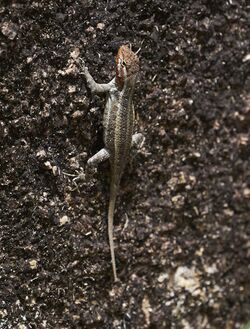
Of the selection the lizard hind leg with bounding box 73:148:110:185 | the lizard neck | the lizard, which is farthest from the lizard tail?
the lizard neck

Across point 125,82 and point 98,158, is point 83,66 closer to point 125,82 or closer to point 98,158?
point 125,82

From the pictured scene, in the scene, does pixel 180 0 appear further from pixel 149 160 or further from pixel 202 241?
pixel 202 241

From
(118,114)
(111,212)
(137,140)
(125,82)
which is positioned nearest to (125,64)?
(125,82)

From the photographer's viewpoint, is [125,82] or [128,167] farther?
[128,167]

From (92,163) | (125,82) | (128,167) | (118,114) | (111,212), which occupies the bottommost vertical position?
(111,212)

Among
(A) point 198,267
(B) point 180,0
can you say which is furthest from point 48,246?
(B) point 180,0

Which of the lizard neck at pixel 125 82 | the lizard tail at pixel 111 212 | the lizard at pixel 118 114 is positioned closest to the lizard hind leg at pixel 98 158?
the lizard at pixel 118 114

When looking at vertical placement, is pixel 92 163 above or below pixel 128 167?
above

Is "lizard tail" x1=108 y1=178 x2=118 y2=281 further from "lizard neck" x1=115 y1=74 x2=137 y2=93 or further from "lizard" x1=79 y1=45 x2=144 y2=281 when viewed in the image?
"lizard neck" x1=115 y1=74 x2=137 y2=93
